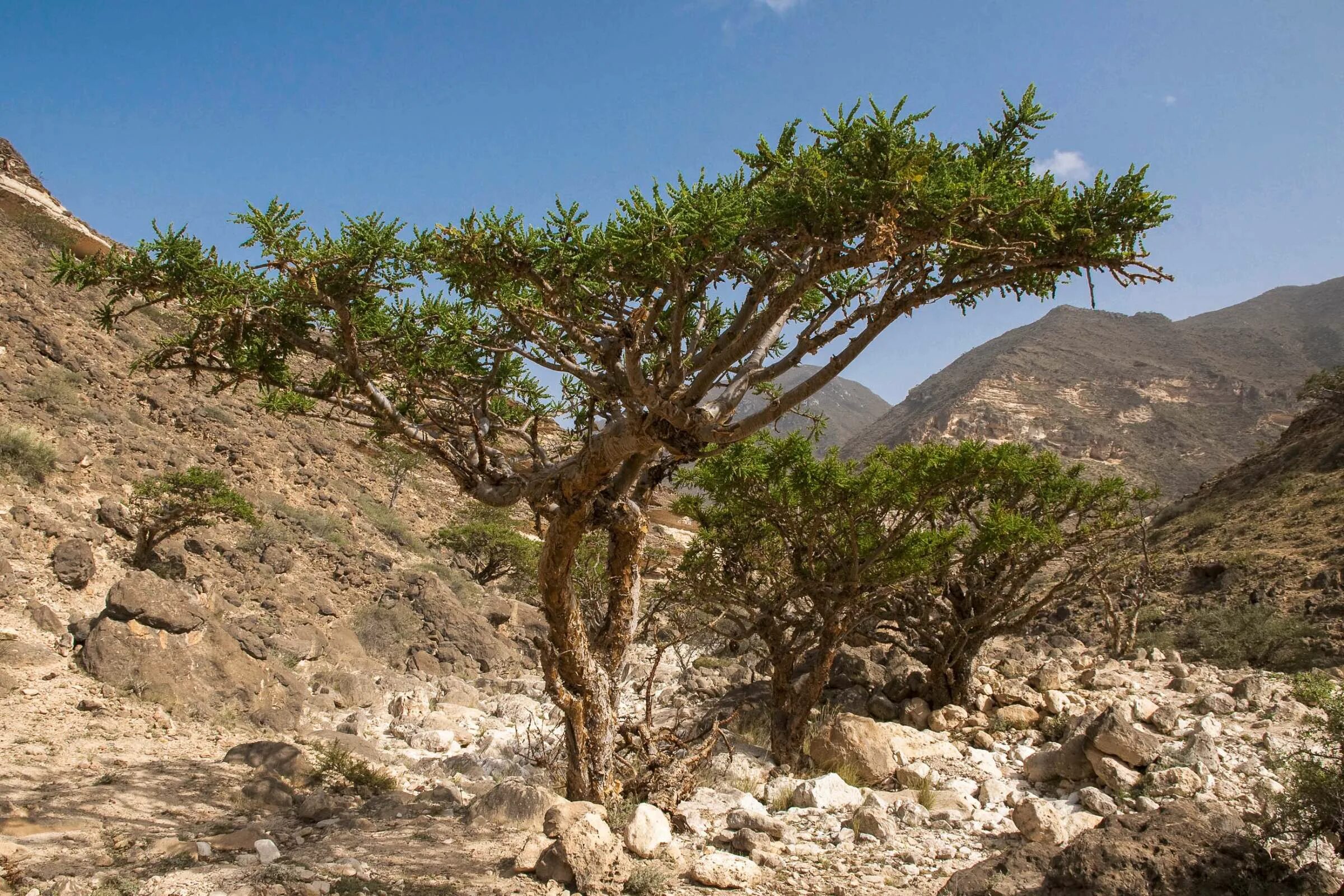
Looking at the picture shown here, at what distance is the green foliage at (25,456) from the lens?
39.0 ft

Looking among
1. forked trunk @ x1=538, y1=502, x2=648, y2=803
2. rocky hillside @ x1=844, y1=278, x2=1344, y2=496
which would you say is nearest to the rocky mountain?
rocky hillside @ x1=844, y1=278, x2=1344, y2=496

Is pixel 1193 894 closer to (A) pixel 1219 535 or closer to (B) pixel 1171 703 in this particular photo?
(B) pixel 1171 703

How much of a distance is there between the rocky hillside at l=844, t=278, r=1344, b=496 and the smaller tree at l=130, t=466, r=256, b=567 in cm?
4721

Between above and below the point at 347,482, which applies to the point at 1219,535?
below

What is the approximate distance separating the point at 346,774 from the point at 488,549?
19.0 meters

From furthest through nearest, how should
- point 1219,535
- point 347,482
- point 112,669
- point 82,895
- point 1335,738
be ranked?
point 347,482
point 1219,535
point 112,669
point 1335,738
point 82,895

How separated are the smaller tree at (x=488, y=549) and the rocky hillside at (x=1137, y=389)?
3677 cm

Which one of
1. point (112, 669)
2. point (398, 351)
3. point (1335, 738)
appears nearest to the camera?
point (1335, 738)

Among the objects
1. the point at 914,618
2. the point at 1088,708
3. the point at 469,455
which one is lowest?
the point at 1088,708

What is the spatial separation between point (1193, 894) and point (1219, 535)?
24222 millimetres

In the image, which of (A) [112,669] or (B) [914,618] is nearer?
(A) [112,669]

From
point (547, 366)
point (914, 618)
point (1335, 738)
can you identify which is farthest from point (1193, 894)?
point (914, 618)

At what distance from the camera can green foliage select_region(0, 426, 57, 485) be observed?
11875 mm

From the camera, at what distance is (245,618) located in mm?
11883
